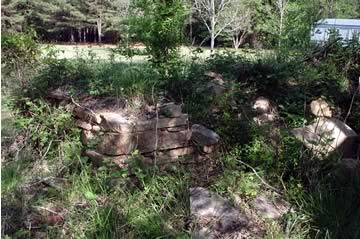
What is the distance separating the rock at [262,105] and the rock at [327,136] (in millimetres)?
422

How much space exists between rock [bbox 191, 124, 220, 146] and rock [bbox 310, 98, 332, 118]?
1.05 metres

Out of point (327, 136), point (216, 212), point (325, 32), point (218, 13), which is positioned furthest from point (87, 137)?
point (218, 13)

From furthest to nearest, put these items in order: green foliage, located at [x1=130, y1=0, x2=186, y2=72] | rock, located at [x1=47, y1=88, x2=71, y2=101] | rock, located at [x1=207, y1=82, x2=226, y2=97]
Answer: green foliage, located at [x1=130, y1=0, x2=186, y2=72], rock, located at [x1=207, y1=82, x2=226, y2=97], rock, located at [x1=47, y1=88, x2=71, y2=101]

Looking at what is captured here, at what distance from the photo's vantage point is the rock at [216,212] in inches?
86.3

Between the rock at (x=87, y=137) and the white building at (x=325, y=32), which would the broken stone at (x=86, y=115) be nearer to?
the rock at (x=87, y=137)

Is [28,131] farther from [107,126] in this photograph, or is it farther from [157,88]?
[157,88]

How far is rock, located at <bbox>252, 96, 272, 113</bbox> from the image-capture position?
11.3ft

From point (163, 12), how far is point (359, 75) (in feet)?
7.00

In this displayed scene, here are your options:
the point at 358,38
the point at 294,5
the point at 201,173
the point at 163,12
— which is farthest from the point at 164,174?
the point at 294,5

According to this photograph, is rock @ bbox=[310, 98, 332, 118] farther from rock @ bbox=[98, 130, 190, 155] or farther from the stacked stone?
rock @ bbox=[98, 130, 190, 155]

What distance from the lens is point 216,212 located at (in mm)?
2244

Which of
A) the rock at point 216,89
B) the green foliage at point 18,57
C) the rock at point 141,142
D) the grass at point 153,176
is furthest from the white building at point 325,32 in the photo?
the green foliage at point 18,57

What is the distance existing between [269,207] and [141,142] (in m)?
0.97

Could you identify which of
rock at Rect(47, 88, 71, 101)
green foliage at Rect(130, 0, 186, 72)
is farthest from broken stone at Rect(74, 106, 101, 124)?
green foliage at Rect(130, 0, 186, 72)
